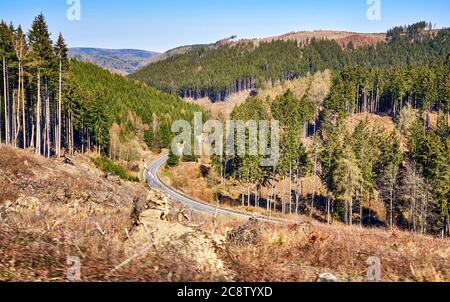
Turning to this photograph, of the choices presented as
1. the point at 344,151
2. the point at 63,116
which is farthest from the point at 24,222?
the point at 63,116

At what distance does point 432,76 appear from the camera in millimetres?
102938

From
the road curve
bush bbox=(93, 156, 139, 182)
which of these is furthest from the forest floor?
bush bbox=(93, 156, 139, 182)

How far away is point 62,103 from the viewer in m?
61.8

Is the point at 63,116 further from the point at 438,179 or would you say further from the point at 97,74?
the point at 438,179

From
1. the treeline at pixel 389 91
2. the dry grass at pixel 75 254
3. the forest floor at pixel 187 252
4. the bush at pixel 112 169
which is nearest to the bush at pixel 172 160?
the bush at pixel 112 169

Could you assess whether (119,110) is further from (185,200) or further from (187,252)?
(187,252)

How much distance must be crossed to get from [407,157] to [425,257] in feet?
174

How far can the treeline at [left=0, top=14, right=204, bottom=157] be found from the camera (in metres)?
46.1

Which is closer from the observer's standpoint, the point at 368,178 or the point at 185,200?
the point at 185,200

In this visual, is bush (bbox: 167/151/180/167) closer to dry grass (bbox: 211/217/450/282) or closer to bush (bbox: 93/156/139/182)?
bush (bbox: 93/156/139/182)

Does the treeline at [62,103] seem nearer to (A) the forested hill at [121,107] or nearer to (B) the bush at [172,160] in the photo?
(A) the forested hill at [121,107]

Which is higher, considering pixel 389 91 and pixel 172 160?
pixel 389 91

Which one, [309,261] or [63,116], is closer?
[309,261]

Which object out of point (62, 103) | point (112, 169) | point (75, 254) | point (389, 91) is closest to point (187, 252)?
point (75, 254)
